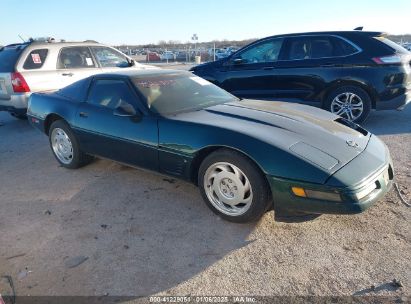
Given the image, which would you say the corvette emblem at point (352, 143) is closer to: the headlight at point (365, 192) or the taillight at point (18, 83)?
the headlight at point (365, 192)

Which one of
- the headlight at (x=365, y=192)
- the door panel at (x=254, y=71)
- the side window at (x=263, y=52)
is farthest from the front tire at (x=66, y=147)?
the side window at (x=263, y=52)

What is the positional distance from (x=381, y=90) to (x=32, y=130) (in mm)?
6459

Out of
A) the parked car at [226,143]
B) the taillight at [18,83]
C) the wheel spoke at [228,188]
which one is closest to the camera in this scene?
the parked car at [226,143]

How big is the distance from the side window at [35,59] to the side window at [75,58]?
325 millimetres

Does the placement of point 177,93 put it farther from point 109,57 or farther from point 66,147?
point 109,57

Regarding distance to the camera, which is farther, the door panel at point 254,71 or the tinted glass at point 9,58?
the tinted glass at point 9,58

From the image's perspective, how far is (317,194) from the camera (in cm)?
263

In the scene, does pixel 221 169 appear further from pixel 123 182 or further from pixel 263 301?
pixel 123 182

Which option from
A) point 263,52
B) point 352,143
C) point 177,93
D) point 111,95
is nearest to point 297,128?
point 352,143

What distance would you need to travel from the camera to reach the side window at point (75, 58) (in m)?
7.55

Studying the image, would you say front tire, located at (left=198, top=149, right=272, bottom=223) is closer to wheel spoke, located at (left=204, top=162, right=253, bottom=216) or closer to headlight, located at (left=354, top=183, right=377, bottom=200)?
wheel spoke, located at (left=204, top=162, right=253, bottom=216)

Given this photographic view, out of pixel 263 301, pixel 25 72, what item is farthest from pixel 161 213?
pixel 25 72

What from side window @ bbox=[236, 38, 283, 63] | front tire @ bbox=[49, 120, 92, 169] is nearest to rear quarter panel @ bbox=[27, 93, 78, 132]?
front tire @ bbox=[49, 120, 92, 169]

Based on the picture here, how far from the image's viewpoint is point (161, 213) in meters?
3.41
